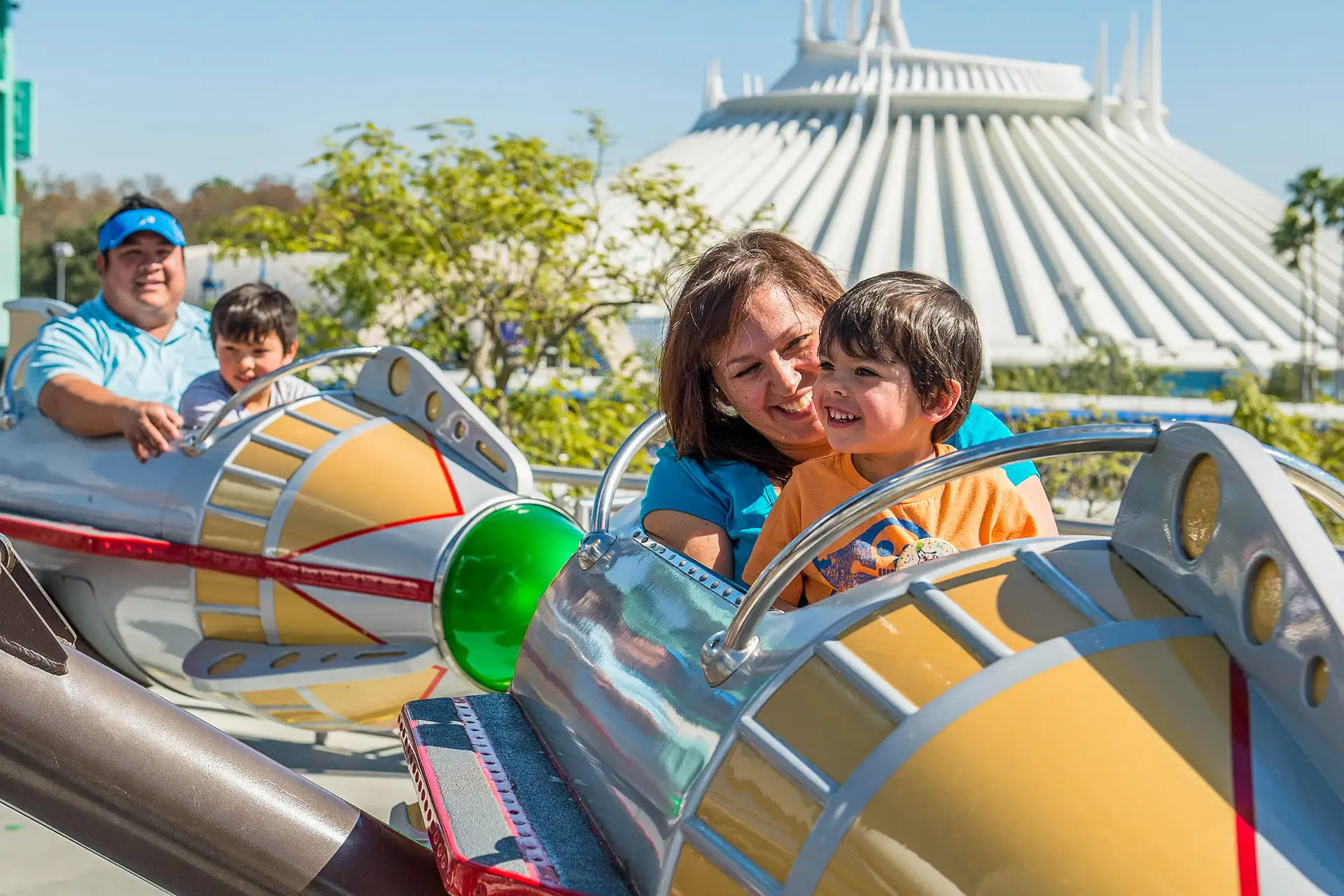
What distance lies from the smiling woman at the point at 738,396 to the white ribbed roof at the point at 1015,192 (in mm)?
30012

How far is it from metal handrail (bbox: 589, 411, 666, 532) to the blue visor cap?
2137 millimetres

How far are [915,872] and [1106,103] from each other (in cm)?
5343

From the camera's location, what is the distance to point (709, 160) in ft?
154

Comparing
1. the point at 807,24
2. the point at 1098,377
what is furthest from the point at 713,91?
the point at 1098,377

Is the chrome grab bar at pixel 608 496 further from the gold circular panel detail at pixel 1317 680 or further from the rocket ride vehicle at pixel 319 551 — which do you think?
the gold circular panel detail at pixel 1317 680

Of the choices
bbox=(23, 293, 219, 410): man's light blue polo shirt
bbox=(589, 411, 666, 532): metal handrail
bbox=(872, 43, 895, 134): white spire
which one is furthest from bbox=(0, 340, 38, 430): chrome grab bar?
bbox=(872, 43, 895, 134): white spire

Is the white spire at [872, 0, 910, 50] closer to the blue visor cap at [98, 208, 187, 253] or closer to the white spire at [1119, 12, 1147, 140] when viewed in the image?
the white spire at [1119, 12, 1147, 140]

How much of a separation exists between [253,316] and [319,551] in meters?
0.89

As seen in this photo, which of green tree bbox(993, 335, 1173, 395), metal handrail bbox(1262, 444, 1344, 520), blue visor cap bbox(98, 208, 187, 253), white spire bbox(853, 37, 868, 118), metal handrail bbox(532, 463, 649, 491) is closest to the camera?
metal handrail bbox(1262, 444, 1344, 520)

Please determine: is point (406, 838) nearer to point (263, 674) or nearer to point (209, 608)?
point (263, 674)

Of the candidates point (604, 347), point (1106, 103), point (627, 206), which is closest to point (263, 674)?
point (604, 347)

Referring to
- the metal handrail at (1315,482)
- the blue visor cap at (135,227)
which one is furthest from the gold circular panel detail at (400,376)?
the metal handrail at (1315,482)

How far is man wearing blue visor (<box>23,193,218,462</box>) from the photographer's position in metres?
3.46

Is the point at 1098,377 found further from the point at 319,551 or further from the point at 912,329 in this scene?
the point at 912,329
